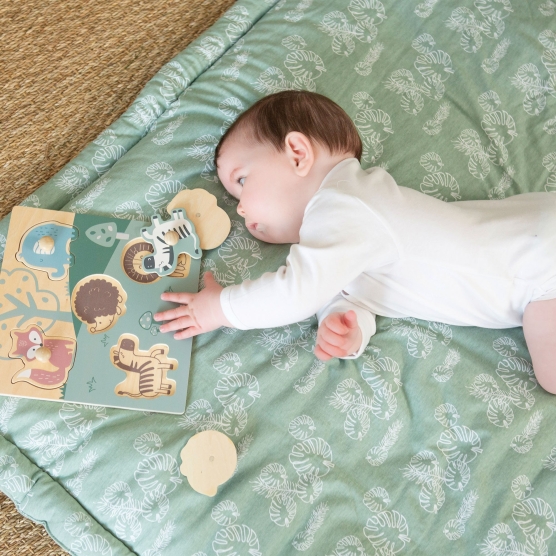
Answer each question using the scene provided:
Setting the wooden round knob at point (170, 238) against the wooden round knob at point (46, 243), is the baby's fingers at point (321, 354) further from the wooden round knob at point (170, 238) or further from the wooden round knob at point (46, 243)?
the wooden round knob at point (46, 243)

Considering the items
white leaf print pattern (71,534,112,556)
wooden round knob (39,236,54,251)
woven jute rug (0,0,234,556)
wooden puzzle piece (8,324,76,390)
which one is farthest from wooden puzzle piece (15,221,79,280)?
white leaf print pattern (71,534,112,556)

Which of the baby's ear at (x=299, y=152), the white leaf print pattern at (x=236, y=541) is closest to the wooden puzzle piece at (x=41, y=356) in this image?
the white leaf print pattern at (x=236, y=541)

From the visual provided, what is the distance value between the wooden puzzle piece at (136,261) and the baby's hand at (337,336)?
1.02 ft

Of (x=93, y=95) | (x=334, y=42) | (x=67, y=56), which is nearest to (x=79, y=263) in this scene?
(x=93, y=95)

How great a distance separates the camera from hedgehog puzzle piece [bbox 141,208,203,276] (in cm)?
105

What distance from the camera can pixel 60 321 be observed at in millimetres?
993

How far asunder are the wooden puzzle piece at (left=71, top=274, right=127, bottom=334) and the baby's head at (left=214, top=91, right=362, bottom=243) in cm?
26

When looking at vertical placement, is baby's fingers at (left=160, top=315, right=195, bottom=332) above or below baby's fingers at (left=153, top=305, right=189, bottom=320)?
below

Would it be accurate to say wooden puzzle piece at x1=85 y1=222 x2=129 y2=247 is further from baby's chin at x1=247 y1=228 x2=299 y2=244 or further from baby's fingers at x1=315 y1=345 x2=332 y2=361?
baby's fingers at x1=315 y1=345 x2=332 y2=361

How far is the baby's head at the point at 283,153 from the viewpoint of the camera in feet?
3.29

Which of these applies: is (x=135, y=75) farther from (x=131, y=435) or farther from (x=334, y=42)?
(x=131, y=435)

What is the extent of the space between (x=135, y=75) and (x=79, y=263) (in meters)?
0.57

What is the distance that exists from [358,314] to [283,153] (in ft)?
1.02

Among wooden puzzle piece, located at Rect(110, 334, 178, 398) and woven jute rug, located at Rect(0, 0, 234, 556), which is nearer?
wooden puzzle piece, located at Rect(110, 334, 178, 398)
